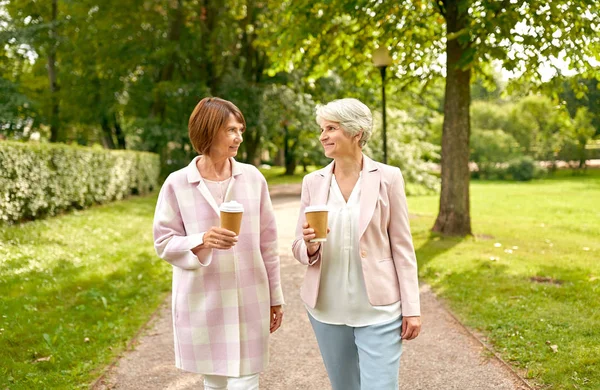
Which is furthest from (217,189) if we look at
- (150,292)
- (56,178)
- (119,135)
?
(119,135)

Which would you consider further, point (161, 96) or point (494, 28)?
point (161, 96)

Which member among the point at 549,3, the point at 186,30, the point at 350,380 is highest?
the point at 186,30

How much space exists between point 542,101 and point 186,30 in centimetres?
2412

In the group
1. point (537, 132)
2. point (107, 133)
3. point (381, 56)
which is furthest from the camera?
point (537, 132)

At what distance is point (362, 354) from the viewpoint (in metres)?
2.90

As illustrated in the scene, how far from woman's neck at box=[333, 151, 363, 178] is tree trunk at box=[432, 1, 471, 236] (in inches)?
320

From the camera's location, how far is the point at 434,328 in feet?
19.7

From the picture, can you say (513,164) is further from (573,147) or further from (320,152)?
(320,152)

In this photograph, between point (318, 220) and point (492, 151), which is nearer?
point (318, 220)

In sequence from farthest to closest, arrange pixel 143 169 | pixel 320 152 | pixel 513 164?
pixel 513 164
pixel 320 152
pixel 143 169

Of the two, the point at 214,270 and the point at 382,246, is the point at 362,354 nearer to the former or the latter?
the point at 382,246

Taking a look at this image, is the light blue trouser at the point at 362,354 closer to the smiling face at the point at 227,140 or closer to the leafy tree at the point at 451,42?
the smiling face at the point at 227,140

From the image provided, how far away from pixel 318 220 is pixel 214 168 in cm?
65

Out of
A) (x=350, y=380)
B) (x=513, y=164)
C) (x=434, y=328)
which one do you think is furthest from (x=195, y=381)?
(x=513, y=164)
